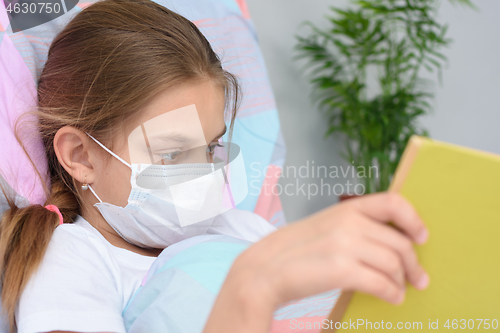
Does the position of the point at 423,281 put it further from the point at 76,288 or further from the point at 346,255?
the point at 76,288

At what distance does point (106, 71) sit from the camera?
2.32ft

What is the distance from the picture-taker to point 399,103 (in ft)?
5.98

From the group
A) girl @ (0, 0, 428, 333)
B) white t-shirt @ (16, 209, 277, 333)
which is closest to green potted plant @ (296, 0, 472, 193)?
girl @ (0, 0, 428, 333)

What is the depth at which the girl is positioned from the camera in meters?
0.48

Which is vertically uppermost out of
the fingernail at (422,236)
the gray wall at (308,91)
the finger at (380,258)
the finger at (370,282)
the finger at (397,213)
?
the finger at (397,213)

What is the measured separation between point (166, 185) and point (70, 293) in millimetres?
241

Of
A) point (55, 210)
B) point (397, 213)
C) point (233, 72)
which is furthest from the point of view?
point (233, 72)

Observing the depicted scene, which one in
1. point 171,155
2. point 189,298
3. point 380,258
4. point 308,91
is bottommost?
point 308,91

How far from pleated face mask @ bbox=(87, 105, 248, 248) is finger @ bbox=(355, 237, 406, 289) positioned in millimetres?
472

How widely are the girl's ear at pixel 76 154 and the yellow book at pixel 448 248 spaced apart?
0.55m

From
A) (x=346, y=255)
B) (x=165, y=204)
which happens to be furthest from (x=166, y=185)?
(x=346, y=255)

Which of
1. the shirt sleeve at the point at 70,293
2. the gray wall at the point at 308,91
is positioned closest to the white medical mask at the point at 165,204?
the shirt sleeve at the point at 70,293

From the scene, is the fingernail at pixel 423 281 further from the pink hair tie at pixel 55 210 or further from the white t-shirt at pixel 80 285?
the pink hair tie at pixel 55 210

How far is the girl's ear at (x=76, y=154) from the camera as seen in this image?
2.36 feet
